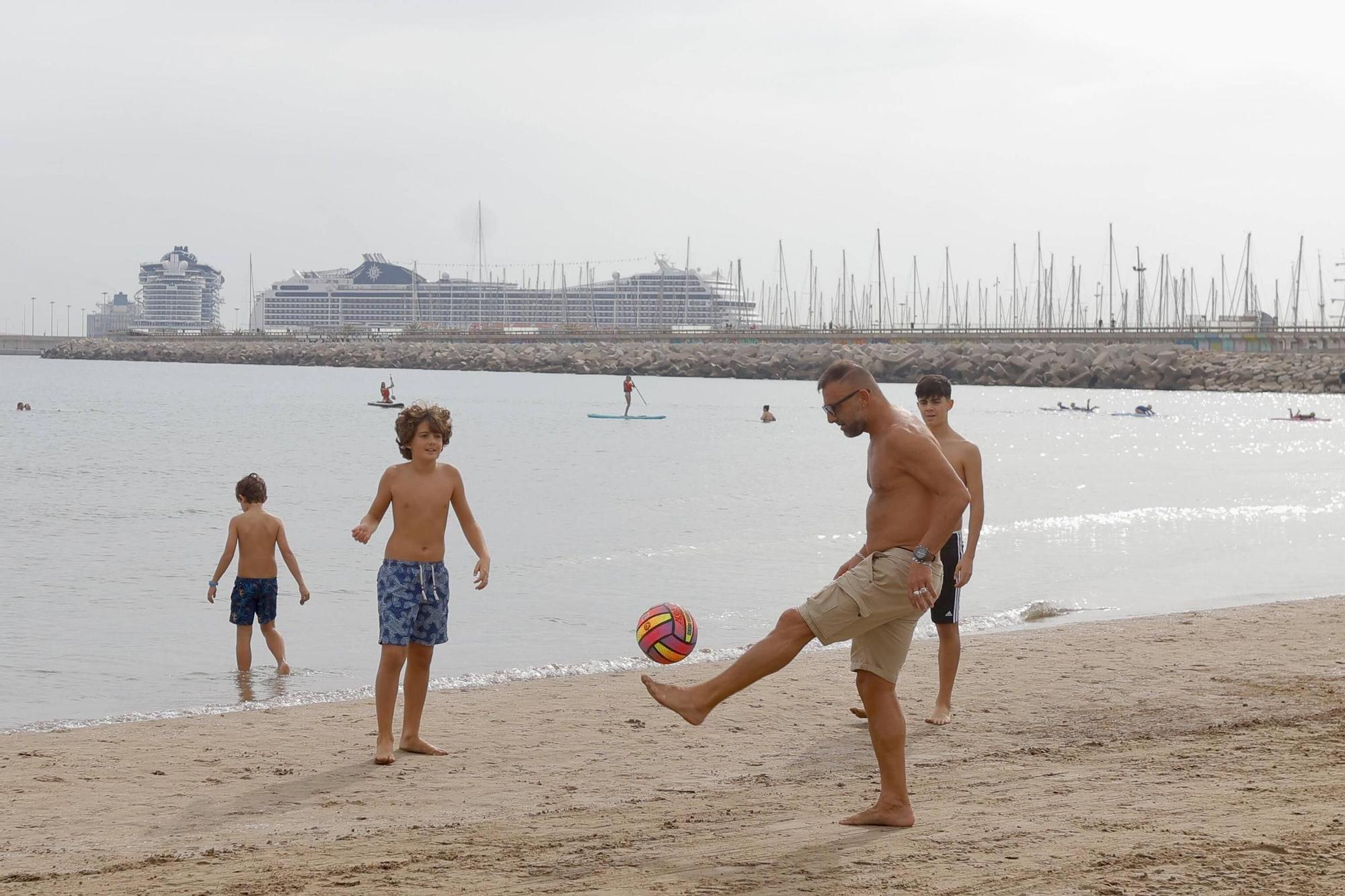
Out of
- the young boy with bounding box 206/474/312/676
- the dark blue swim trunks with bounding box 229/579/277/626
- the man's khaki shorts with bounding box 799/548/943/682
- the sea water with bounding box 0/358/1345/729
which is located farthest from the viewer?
the sea water with bounding box 0/358/1345/729

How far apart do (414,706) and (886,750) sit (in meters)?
2.61

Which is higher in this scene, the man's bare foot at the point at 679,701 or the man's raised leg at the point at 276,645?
the man's bare foot at the point at 679,701

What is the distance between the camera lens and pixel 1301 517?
21.5 metres

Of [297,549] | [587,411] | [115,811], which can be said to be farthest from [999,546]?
[587,411]

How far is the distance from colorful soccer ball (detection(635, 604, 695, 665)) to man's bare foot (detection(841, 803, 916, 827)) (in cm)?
126

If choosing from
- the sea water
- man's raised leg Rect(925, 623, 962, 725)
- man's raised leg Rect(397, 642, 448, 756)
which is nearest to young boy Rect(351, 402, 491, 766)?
man's raised leg Rect(397, 642, 448, 756)

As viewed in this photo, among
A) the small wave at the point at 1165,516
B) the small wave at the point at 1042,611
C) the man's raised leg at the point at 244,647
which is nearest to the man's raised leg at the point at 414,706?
the man's raised leg at the point at 244,647

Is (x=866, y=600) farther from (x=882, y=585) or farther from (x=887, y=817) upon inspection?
(x=887, y=817)

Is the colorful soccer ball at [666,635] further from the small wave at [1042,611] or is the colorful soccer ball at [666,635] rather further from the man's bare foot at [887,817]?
the small wave at [1042,611]

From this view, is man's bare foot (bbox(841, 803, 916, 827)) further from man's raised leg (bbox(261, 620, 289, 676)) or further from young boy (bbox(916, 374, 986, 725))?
man's raised leg (bbox(261, 620, 289, 676))

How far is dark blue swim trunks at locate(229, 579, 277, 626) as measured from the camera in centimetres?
945

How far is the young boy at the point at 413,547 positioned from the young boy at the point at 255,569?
2.51m

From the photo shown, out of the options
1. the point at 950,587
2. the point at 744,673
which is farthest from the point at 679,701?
the point at 950,587

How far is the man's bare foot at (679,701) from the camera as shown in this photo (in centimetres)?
531
